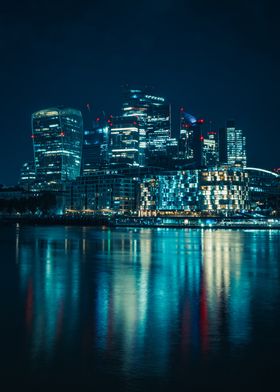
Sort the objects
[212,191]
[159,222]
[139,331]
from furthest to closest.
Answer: [212,191]
[159,222]
[139,331]

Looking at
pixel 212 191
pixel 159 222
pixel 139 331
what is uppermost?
pixel 212 191

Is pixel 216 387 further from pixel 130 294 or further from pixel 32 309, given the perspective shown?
pixel 130 294

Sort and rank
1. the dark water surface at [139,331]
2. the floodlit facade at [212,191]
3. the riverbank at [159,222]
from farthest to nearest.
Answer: the floodlit facade at [212,191] → the riverbank at [159,222] → the dark water surface at [139,331]

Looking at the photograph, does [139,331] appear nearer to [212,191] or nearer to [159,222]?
[159,222]

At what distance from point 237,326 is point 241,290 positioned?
713 cm

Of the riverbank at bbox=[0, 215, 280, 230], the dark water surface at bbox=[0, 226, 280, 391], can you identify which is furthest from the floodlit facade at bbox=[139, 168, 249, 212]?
the dark water surface at bbox=[0, 226, 280, 391]

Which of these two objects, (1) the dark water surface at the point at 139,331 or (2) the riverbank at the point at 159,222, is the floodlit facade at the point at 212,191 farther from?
(1) the dark water surface at the point at 139,331

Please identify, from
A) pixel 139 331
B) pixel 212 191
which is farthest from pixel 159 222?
pixel 139 331

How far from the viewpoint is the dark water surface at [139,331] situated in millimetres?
10031

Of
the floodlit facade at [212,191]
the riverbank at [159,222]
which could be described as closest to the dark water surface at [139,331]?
the riverbank at [159,222]

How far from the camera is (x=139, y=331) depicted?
539 inches

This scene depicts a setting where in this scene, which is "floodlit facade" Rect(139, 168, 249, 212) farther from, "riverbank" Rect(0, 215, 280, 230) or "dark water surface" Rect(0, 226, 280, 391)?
"dark water surface" Rect(0, 226, 280, 391)

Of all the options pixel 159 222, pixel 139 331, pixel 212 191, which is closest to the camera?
pixel 139 331

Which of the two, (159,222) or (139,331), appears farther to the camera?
(159,222)
